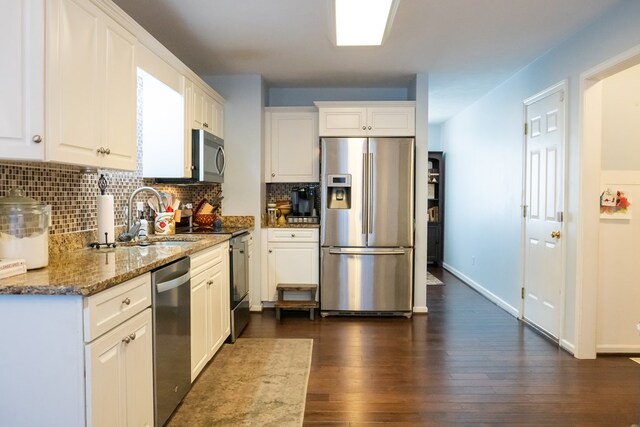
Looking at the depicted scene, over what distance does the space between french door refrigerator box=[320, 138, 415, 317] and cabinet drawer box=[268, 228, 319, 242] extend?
129mm

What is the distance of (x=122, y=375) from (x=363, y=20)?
7.38 ft

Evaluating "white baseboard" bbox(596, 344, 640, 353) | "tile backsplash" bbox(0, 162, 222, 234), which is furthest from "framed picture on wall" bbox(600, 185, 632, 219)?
"tile backsplash" bbox(0, 162, 222, 234)

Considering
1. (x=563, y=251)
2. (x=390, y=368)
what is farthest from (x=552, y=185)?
(x=390, y=368)

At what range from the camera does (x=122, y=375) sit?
5.25 ft

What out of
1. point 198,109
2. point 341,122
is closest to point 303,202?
point 341,122

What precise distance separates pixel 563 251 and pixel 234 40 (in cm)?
321

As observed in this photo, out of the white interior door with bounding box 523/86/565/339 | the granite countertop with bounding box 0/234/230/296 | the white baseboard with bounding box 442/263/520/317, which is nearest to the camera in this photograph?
the granite countertop with bounding box 0/234/230/296

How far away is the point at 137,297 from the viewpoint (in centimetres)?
174

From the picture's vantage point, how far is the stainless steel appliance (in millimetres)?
3338

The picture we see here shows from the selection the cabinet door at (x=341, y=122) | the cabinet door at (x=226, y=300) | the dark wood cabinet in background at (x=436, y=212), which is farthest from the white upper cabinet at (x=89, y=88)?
the dark wood cabinet in background at (x=436, y=212)

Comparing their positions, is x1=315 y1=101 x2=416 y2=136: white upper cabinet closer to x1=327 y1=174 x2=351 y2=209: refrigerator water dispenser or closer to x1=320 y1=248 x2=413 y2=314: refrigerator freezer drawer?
x1=327 y1=174 x2=351 y2=209: refrigerator water dispenser

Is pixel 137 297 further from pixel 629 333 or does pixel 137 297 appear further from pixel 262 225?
pixel 629 333

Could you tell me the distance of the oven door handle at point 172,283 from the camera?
1937 mm

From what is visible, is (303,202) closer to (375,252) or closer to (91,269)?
(375,252)
